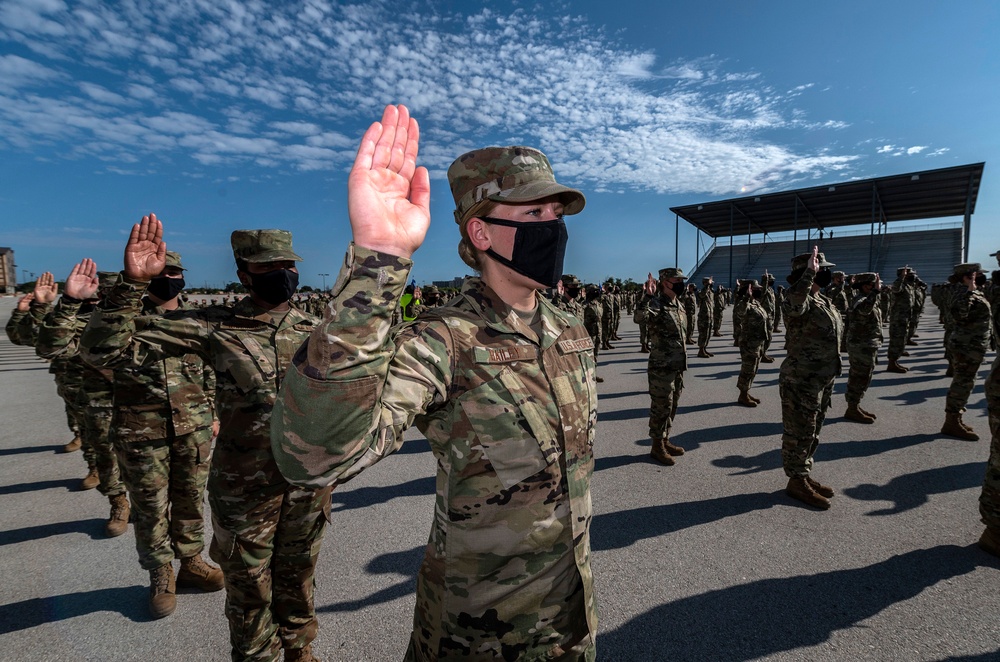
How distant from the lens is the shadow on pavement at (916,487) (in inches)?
177

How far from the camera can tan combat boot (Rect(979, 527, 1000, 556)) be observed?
11.8ft

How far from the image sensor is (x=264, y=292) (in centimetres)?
276

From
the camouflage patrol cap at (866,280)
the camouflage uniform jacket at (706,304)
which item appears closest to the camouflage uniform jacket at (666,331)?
the camouflage patrol cap at (866,280)

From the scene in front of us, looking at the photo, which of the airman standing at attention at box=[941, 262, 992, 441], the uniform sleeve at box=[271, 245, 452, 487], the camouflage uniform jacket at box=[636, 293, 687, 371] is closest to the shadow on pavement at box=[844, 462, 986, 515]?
the airman standing at attention at box=[941, 262, 992, 441]

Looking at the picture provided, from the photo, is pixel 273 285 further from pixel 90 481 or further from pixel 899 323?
pixel 899 323

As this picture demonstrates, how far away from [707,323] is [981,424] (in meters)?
7.10

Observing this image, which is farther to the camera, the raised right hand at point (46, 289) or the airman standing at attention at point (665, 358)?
the airman standing at attention at point (665, 358)

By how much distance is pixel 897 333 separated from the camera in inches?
425

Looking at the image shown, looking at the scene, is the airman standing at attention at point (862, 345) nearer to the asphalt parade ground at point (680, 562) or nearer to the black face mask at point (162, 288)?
the asphalt parade ground at point (680, 562)

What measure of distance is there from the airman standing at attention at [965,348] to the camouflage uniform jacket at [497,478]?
766 centimetres

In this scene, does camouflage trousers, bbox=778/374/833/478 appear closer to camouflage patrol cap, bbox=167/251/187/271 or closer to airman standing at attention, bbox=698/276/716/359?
camouflage patrol cap, bbox=167/251/187/271

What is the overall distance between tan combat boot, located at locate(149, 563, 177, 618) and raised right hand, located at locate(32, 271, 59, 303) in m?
2.19

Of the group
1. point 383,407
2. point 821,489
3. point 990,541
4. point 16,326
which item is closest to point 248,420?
point 383,407

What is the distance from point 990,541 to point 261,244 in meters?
5.84
